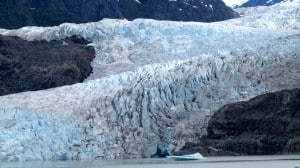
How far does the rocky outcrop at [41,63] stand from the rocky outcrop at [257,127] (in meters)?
11.6

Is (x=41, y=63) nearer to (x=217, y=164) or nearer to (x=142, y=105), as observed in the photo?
(x=142, y=105)

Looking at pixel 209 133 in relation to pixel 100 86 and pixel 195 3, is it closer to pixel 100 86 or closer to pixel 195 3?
pixel 100 86

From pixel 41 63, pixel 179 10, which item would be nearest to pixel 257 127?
pixel 41 63

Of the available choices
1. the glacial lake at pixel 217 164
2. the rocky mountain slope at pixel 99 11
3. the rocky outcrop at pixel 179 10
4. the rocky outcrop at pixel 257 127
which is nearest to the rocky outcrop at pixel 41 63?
the rocky outcrop at pixel 257 127

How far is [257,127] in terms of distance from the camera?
23.7 metres

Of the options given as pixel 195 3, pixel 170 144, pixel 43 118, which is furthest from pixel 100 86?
pixel 195 3

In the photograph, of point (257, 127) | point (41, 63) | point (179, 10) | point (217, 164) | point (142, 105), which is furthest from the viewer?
point (179, 10)

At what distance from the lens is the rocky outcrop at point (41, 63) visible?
33688mm

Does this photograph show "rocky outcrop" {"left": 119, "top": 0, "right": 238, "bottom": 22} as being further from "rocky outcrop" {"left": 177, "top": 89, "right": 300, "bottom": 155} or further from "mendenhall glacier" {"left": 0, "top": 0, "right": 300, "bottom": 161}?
"rocky outcrop" {"left": 177, "top": 89, "right": 300, "bottom": 155}

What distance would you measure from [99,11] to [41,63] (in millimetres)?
35843

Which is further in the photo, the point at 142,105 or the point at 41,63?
the point at 41,63

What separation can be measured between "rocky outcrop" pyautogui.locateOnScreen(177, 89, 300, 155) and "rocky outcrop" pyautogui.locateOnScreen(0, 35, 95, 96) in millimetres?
11639

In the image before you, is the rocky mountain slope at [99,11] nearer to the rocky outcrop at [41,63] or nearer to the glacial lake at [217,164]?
the rocky outcrop at [41,63]

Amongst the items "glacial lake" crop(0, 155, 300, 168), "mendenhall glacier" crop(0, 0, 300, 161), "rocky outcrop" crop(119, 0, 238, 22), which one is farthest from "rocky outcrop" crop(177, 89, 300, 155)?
"rocky outcrop" crop(119, 0, 238, 22)
